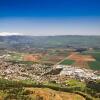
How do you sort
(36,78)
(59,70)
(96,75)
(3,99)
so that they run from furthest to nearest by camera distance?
(59,70) → (96,75) → (36,78) → (3,99)

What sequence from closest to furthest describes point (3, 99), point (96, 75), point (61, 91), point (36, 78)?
point (3, 99) < point (61, 91) < point (36, 78) < point (96, 75)

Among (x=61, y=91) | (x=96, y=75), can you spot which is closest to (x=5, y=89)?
(x=61, y=91)

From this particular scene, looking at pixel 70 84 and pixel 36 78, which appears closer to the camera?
pixel 70 84

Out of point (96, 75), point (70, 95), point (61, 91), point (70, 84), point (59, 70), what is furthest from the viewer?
point (59, 70)

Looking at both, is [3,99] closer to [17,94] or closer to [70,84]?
[17,94]

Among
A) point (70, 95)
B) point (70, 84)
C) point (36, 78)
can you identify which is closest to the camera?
point (70, 95)

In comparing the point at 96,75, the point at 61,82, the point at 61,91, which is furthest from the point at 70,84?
the point at 96,75

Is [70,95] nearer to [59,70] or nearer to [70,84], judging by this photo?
[70,84]

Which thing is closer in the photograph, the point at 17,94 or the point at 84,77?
the point at 17,94
